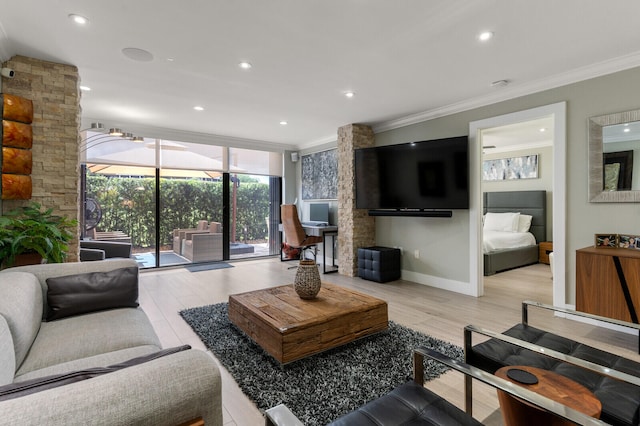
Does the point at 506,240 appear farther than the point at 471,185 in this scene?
Yes

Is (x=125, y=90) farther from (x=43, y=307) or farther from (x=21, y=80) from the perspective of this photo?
(x=43, y=307)

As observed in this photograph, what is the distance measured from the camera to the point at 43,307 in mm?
1967

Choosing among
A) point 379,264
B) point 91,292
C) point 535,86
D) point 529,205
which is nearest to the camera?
point 91,292

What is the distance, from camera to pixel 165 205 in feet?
18.3

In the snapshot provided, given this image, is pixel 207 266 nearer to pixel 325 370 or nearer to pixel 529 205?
pixel 325 370

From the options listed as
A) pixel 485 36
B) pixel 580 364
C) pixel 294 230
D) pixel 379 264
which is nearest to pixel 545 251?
pixel 379 264

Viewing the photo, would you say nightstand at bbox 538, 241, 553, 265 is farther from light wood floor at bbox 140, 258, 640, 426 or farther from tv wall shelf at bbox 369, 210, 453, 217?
tv wall shelf at bbox 369, 210, 453, 217

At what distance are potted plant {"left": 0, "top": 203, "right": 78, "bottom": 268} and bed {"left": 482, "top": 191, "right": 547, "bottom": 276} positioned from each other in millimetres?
5530

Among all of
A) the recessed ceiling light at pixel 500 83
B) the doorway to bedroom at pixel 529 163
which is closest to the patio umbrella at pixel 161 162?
the doorway to bedroom at pixel 529 163

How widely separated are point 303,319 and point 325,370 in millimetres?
368

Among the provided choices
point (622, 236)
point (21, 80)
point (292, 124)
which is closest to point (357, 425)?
→ point (622, 236)

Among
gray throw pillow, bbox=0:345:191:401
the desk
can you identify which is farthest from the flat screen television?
gray throw pillow, bbox=0:345:191:401

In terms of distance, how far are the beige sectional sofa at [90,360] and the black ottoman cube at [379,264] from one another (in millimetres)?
3238

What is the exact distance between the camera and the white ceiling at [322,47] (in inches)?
83.6
